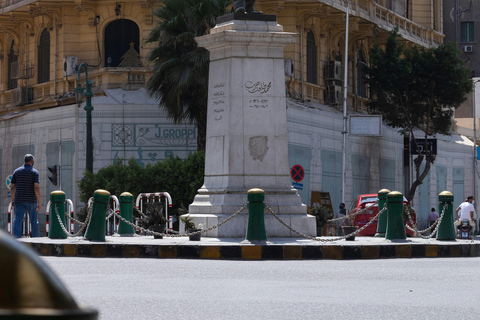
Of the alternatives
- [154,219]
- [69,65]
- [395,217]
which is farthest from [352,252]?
[69,65]

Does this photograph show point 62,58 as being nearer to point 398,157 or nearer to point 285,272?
point 398,157

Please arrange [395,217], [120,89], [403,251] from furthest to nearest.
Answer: [120,89], [395,217], [403,251]

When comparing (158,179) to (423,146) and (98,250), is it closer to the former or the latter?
(98,250)

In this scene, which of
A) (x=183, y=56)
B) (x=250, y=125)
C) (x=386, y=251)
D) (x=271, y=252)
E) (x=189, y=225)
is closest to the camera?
(x=271, y=252)

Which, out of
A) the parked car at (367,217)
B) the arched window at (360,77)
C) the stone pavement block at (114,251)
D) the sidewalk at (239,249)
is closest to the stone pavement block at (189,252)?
the sidewalk at (239,249)

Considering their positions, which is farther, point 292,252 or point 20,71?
point 20,71

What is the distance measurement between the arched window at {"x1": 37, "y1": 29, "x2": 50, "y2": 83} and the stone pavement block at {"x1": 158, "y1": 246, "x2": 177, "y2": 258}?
24.3m

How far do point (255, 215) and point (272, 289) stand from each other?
19.4 ft

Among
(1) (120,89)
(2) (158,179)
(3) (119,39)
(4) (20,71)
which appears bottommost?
(2) (158,179)

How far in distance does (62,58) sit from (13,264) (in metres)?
35.7

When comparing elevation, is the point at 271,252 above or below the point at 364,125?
below

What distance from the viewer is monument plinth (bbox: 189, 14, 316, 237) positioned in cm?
1561

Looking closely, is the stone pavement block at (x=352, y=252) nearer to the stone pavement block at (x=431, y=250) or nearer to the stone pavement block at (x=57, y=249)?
the stone pavement block at (x=431, y=250)

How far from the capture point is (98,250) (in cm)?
1405
